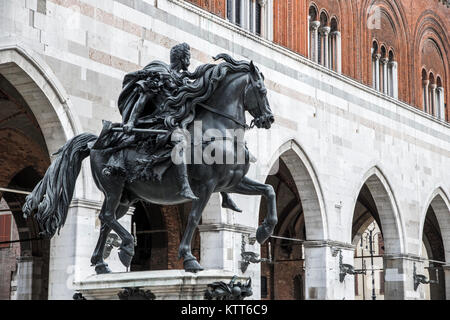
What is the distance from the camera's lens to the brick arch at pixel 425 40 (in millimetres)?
24312

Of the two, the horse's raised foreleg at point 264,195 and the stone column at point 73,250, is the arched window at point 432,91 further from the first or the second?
the horse's raised foreleg at point 264,195

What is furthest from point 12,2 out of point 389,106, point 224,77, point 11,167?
point 389,106

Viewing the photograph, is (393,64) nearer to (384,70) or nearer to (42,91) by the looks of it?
(384,70)

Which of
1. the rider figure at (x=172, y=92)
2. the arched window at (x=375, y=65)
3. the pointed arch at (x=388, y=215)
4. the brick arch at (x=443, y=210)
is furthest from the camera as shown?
the brick arch at (x=443, y=210)

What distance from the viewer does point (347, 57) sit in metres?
21.2

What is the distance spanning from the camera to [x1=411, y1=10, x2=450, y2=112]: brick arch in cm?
2431

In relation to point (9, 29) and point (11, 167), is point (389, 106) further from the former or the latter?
point (9, 29)

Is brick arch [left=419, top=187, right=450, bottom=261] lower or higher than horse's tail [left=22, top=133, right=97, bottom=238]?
higher

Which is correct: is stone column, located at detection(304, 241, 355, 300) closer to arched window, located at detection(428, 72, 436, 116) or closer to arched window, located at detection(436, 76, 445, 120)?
arched window, located at detection(428, 72, 436, 116)

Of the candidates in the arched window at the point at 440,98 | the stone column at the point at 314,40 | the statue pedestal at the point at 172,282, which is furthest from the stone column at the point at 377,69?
the statue pedestal at the point at 172,282

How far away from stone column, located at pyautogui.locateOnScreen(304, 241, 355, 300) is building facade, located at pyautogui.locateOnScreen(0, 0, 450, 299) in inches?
1.5

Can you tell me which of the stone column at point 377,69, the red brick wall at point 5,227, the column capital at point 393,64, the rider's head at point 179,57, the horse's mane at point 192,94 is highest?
the column capital at point 393,64

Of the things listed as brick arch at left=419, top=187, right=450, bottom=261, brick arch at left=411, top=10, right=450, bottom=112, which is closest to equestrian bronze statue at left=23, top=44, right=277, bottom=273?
brick arch at left=411, top=10, right=450, bottom=112

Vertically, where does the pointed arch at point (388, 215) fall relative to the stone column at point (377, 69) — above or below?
below
